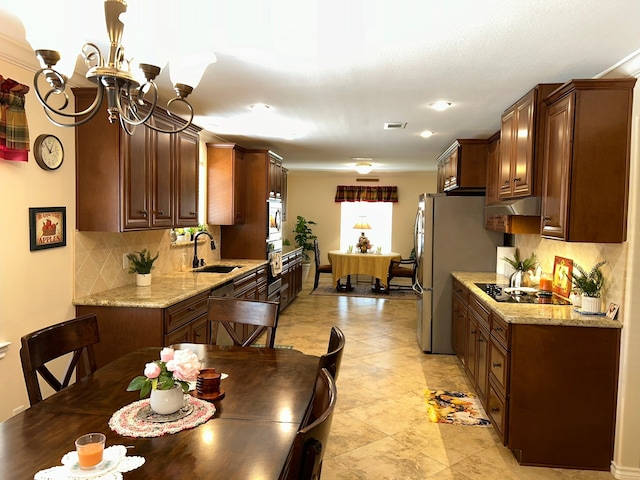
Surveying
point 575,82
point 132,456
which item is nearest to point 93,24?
point 132,456

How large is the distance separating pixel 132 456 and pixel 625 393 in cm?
266

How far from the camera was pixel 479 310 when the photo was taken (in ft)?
11.8

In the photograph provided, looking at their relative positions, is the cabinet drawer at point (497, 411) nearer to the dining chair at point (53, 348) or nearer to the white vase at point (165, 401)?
the white vase at point (165, 401)

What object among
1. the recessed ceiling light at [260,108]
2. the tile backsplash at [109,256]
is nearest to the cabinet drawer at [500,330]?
the recessed ceiling light at [260,108]

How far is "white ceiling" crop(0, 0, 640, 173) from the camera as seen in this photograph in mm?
2027

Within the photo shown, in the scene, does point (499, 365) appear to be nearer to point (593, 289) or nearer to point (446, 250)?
point (593, 289)

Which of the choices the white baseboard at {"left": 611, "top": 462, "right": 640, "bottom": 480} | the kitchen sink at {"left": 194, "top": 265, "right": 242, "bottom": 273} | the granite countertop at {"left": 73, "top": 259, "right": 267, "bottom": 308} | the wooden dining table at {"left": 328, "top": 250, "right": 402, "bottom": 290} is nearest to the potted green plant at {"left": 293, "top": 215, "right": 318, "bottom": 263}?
the wooden dining table at {"left": 328, "top": 250, "right": 402, "bottom": 290}

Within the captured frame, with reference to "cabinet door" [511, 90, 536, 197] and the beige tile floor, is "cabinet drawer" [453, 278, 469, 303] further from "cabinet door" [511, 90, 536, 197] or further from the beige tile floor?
"cabinet door" [511, 90, 536, 197]

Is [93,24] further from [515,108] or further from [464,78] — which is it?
[515,108]

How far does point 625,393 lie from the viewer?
2.62 m

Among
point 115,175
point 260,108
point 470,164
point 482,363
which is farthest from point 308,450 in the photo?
point 470,164

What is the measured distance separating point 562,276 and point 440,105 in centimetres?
166

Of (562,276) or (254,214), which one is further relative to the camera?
(254,214)

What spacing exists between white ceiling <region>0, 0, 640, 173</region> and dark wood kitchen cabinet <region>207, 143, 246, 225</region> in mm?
1271
